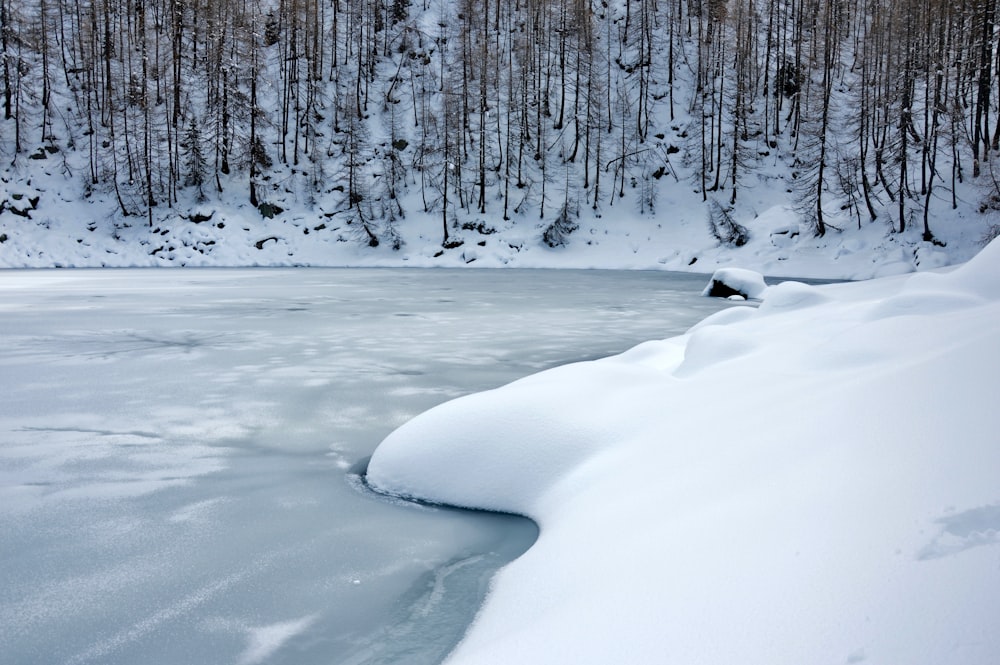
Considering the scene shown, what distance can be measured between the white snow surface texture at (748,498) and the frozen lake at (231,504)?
0.98 ft

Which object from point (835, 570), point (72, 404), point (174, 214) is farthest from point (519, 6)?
point (835, 570)

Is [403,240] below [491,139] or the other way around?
below

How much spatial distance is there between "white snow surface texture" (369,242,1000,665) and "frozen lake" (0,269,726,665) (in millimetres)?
299

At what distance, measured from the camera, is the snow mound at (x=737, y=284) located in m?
14.8

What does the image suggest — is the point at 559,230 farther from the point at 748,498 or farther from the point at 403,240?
the point at 748,498

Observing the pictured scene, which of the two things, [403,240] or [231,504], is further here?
[403,240]

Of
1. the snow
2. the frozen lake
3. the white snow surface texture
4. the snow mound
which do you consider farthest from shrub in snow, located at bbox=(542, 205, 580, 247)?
the white snow surface texture

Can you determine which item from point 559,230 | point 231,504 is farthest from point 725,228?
point 231,504

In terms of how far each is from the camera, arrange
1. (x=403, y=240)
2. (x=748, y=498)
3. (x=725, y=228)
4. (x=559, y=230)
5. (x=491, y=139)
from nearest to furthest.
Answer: (x=748, y=498), (x=725, y=228), (x=559, y=230), (x=403, y=240), (x=491, y=139)

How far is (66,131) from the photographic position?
3425 cm

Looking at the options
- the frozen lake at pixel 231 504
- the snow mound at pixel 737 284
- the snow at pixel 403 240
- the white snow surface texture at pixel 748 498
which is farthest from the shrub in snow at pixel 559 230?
the white snow surface texture at pixel 748 498

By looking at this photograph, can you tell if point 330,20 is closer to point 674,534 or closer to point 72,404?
point 72,404

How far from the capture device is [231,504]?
3.14m

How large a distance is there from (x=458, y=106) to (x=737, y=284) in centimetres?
2416
